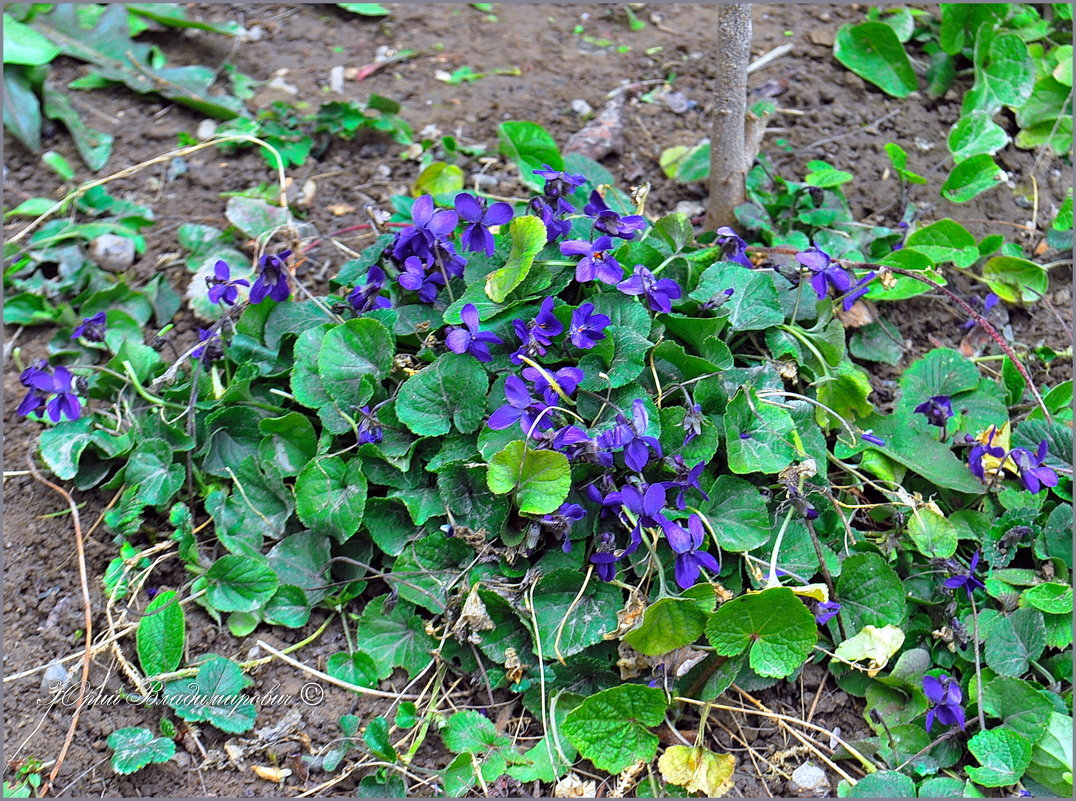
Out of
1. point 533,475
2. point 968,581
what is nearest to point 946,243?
point 968,581

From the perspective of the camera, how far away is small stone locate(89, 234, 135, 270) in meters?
2.99

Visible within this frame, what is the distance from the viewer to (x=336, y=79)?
352 centimetres

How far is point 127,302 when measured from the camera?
111 inches

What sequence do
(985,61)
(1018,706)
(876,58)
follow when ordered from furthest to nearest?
(876,58), (985,61), (1018,706)

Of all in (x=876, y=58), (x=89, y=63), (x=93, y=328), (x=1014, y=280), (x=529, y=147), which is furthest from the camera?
(x=89, y=63)

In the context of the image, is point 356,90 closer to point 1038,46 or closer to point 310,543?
point 310,543

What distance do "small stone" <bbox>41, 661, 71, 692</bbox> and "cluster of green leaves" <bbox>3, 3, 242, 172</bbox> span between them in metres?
1.92

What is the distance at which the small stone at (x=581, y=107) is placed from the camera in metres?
3.32

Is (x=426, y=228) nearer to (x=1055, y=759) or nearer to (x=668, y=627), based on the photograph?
(x=668, y=627)

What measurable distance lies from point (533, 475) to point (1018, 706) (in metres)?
1.17

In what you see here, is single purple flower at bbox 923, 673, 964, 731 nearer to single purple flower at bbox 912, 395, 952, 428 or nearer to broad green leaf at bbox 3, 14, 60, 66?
single purple flower at bbox 912, 395, 952, 428

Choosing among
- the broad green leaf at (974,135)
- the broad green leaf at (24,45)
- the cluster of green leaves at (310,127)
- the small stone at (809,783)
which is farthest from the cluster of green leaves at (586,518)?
the broad green leaf at (24,45)

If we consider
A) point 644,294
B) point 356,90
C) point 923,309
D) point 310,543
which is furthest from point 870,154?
point 310,543

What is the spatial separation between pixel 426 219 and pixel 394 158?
1.15 m
